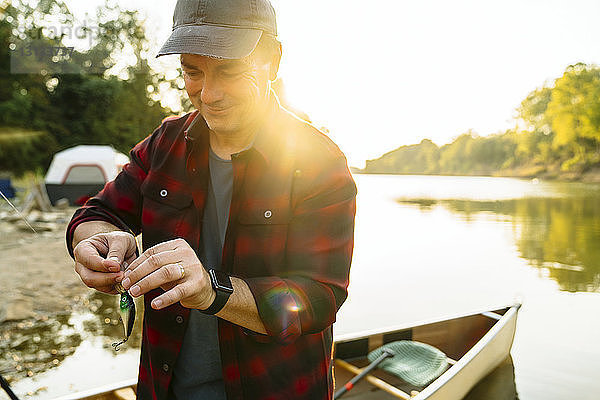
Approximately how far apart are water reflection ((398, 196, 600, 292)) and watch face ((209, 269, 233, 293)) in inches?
529

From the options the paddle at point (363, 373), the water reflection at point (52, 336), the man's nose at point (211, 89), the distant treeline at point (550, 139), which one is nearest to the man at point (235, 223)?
the man's nose at point (211, 89)

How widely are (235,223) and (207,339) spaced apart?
400mm

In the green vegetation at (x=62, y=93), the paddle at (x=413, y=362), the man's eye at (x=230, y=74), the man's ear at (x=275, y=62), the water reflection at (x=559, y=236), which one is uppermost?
the green vegetation at (x=62, y=93)

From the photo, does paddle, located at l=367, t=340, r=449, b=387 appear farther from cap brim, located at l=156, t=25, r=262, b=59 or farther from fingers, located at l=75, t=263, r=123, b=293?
cap brim, located at l=156, t=25, r=262, b=59

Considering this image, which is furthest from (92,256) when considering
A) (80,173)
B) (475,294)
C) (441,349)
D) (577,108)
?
(577,108)

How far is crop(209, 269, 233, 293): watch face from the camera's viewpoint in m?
1.34

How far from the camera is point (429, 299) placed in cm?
1176

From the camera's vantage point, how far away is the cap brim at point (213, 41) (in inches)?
57.0

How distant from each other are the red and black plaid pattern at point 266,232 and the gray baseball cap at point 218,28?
1.00 ft

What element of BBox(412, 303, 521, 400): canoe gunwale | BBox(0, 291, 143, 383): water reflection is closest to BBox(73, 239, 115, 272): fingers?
BBox(412, 303, 521, 400): canoe gunwale

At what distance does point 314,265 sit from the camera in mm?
1519

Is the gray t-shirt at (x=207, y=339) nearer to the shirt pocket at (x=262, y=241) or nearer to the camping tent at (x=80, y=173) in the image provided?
the shirt pocket at (x=262, y=241)

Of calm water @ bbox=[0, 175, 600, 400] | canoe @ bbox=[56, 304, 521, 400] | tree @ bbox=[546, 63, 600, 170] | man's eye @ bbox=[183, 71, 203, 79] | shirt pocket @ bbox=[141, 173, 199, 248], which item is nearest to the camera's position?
man's eye @ bbox=[183, 71, 203, 79]

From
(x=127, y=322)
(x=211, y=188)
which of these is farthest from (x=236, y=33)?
(x=127, y=322)
